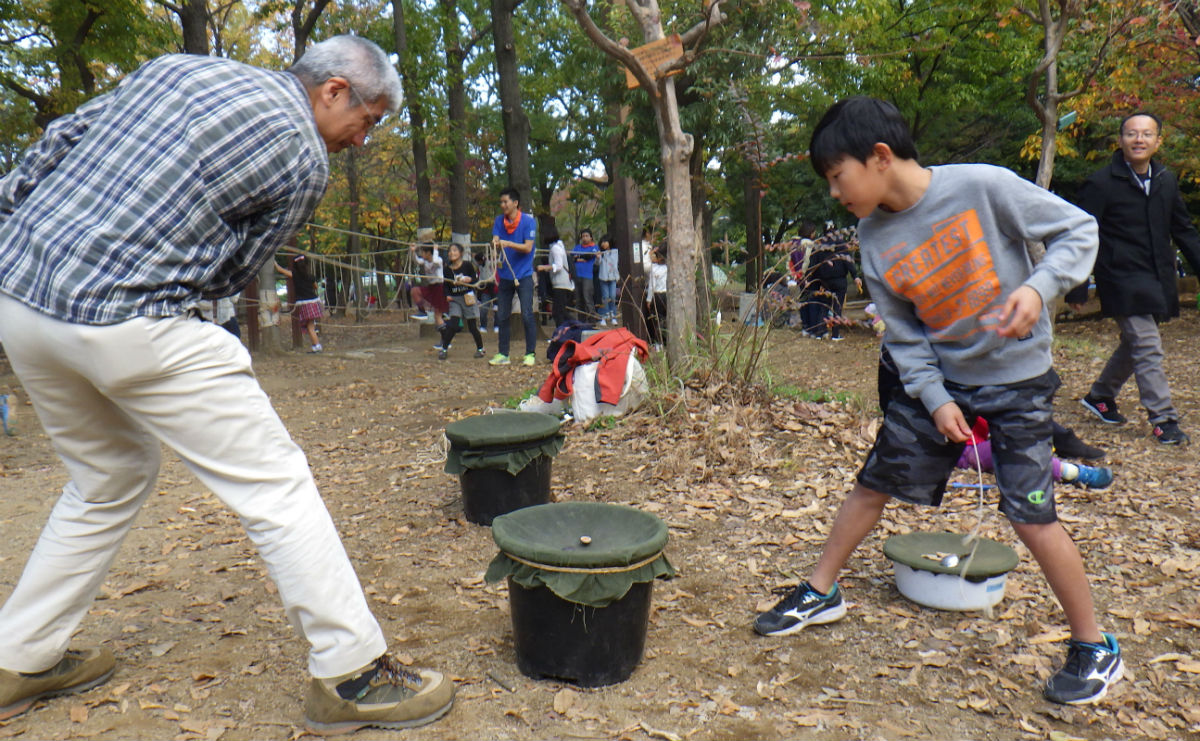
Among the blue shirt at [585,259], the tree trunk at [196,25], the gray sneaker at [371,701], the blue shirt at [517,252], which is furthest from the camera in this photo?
the blue shirt at [585,259]

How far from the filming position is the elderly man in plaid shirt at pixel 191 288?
197 cm

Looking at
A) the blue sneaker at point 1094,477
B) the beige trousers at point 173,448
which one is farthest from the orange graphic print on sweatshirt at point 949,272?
the blue sneaker at point 1094,477

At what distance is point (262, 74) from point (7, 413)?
6184 mm

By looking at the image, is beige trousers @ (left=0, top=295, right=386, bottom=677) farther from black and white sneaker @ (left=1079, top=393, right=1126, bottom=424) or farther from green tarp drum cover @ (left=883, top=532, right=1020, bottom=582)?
black and white sneaker @ (left=1079, top=393, right=1126, bottom=424)

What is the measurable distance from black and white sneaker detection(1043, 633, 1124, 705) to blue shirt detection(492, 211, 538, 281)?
23.7ft

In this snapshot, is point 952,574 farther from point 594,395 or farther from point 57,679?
point 594,395

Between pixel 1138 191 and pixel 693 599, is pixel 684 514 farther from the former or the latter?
pixel 1138 191

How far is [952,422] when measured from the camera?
94.9 inches

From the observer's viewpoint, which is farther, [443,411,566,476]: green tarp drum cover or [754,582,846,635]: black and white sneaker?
[443,411,566,476]: green tarp drum cover

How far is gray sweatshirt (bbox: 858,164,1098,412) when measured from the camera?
236 centimetres

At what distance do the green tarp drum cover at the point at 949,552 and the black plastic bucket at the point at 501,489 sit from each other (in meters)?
1.67

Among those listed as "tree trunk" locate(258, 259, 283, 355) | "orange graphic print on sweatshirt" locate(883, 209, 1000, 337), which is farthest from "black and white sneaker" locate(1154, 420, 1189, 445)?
"tree trunk" locate(258, 259, 283, 355)

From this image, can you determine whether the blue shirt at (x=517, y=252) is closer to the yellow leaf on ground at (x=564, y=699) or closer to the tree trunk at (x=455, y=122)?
the tree trunk at (x=455, y=122)

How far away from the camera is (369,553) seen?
153 inches
